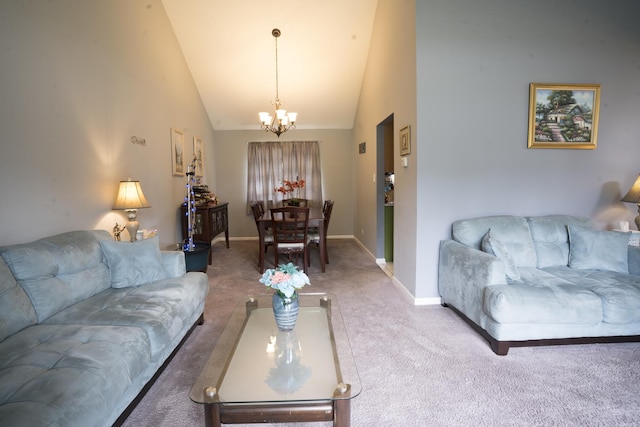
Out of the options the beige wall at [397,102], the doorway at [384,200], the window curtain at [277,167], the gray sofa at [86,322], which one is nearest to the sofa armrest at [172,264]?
the gray sofa at [86,322]

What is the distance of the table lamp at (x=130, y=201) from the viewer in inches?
124

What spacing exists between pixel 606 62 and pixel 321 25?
3.38 metres

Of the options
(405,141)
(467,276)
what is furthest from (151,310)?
(405,141)

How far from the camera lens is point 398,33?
3.61 meters

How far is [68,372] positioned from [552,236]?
11.8 feet

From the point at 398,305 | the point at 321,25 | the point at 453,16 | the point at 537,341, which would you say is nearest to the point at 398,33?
the point at 453,16

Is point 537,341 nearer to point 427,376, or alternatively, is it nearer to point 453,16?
point 427,376

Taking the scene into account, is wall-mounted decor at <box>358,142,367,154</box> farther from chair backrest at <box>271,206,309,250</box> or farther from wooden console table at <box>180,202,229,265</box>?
wooden console table at <box>180,202,229,265</box>

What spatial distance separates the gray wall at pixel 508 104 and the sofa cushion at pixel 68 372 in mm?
2559

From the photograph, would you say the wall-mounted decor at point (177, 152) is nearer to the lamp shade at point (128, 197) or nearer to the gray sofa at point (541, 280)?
the lamp shade at point (128, 197)

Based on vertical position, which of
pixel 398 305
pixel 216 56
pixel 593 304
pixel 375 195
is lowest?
pixel 398 305

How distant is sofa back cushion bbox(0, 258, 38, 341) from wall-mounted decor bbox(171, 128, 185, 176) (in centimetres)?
310

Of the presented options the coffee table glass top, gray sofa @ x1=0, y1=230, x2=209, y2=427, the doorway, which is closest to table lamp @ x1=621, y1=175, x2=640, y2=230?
the doorway

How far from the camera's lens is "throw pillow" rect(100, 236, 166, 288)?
2.50 metres
